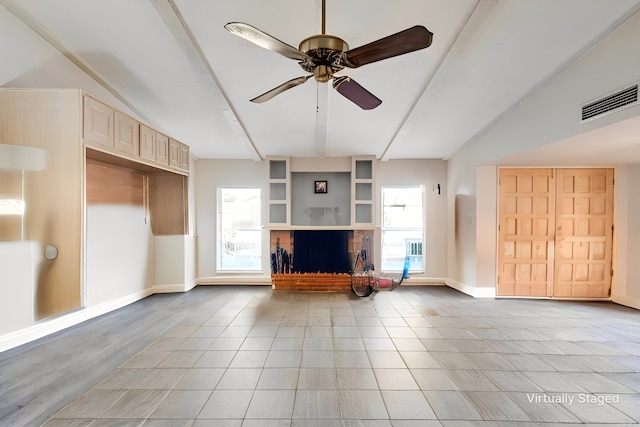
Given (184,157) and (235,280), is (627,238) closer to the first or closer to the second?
(235,280)

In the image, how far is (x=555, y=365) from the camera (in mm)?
2627

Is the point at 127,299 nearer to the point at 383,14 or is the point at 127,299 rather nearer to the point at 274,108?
the point at 274,108

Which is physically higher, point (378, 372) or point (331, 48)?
point (331, 48)

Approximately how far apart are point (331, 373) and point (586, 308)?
438 centimetres

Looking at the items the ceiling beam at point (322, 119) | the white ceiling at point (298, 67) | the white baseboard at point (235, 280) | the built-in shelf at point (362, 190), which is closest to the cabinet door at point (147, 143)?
the white ceiling at point (298, 67)

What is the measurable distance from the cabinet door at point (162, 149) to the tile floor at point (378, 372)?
7.41 feet

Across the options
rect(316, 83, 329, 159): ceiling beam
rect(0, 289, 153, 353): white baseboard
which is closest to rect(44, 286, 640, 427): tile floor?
rect(0, 289, 153, 353): white baseboard

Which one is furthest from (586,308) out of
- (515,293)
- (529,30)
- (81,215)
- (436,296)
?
(81,215)

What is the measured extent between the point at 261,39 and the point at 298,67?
55.1 inches

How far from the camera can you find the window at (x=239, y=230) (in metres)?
5.96

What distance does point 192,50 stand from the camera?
280cm

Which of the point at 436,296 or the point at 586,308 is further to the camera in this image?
the point at 436,296

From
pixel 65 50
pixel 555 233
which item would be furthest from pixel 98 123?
pixel 555 233

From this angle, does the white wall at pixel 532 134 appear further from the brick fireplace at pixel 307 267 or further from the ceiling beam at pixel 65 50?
the ceiling beam at pixel 65 50
